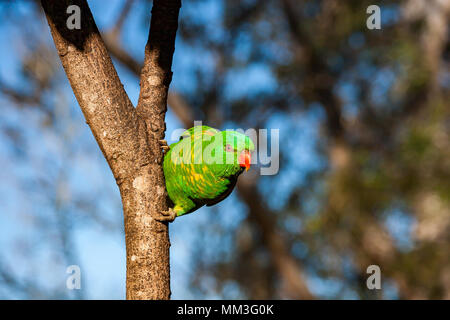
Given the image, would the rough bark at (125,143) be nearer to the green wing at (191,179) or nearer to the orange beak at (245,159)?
the green wing at (191,179)

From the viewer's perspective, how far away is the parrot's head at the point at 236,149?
212cm

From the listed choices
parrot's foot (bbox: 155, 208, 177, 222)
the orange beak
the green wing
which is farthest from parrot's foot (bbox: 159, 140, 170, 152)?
the orange beak

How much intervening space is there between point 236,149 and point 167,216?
0.49 meters

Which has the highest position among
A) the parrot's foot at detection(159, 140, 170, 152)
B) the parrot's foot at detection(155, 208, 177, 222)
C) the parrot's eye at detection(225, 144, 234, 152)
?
the parrot's foot at detection(159, 140, 170, 152)

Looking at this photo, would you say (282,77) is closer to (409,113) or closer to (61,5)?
(409,113)

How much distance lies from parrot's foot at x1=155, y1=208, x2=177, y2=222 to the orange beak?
431 mm

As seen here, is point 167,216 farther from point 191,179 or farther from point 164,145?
point 164,145

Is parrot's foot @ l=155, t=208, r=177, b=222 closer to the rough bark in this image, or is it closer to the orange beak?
the rough bark

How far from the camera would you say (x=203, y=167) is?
84.9 inches

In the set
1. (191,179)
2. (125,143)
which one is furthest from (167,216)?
(125,143)

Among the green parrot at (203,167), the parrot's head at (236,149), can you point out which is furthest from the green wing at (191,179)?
the parrot's head at (236,149)

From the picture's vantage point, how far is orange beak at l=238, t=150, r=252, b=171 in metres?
2.13
